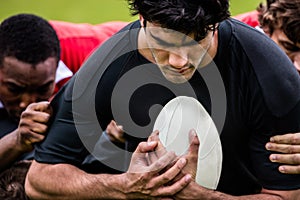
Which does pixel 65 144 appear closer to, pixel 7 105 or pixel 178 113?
pixel 178 113

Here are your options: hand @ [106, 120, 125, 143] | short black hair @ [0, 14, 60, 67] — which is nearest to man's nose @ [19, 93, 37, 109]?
short black hair @ [0, 14, 60, 67]

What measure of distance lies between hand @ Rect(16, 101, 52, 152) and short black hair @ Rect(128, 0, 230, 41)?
485mm

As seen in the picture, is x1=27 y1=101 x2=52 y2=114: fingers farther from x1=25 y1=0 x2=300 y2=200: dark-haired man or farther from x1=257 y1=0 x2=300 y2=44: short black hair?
x1=257 y1=0 x2=300 y2=44: short black hair

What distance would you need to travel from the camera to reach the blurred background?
4.61 metres

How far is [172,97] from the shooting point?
203 centimetres

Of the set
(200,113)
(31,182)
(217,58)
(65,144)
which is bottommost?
(31,182)

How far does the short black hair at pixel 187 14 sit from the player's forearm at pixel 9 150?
30.5 inches

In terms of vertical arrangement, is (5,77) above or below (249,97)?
below

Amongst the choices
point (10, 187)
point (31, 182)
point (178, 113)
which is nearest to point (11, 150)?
point (10, 187)

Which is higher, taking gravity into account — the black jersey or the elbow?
the black jersey

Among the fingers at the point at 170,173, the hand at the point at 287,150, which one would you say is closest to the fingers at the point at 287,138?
the hand at the point at 287,150

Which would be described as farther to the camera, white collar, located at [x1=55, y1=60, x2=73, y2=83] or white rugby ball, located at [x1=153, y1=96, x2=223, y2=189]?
white collar, located at [x1=55, y1=60, x2=73, y2=83]

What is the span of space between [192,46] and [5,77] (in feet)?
3.23

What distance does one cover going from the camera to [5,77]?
259 cm
